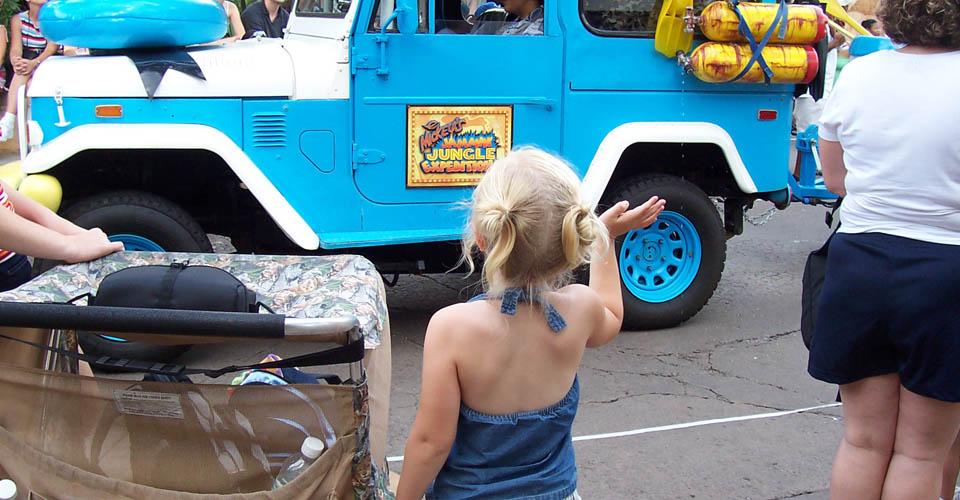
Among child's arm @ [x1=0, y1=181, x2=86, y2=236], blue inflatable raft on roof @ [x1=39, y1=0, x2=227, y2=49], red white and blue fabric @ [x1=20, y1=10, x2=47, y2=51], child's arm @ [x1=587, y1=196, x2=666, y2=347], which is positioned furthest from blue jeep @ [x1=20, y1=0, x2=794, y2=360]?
red white and blue fabric @ [x1=20, y1=10, x2=47, y2=51]

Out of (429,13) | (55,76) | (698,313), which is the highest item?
(429,13)

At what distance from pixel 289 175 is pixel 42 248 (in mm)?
2230

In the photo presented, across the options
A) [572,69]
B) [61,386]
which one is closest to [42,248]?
[61,386]

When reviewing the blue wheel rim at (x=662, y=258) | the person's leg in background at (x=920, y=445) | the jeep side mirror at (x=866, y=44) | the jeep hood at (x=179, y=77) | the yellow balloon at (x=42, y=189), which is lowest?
the blue wheel rim at (x=662, y=258)

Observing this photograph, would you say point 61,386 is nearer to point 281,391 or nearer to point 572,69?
point 281,391

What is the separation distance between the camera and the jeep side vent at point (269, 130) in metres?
4.52

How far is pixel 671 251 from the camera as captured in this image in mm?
5477

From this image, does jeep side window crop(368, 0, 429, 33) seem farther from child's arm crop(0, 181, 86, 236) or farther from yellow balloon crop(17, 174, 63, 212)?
child's arm crop(0, 181, 86, 236)

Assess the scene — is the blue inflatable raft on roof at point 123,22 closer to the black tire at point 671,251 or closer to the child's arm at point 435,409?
the black tire at point 671,251

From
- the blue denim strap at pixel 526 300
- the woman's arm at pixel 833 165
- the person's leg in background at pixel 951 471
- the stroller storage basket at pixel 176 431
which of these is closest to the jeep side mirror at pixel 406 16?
the woman's arm at pixel 833 165

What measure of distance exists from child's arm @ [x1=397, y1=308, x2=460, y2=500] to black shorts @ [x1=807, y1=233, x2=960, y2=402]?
3.99 ft

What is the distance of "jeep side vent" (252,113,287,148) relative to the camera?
14.8 ft

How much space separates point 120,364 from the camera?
6.38ft

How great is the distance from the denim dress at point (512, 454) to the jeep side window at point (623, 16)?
339cm
